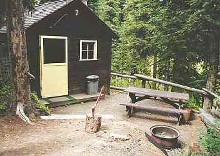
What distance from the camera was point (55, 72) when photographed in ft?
41.1

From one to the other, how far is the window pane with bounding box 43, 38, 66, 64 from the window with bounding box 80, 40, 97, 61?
0.94 meters

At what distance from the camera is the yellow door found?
12.1 metres

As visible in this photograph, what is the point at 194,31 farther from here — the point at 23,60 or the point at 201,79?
the point at 23,60

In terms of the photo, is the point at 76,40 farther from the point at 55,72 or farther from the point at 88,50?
the point at 55,72

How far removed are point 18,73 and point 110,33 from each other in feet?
21.9

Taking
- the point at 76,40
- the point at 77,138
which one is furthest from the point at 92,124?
the point at 76,40

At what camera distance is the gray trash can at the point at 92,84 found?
13.6 m

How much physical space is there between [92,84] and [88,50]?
1718mm

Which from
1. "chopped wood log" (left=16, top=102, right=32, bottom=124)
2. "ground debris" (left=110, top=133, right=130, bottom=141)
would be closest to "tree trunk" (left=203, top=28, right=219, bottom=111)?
"ground debris" (left=110, top=133, right=130, bottom=141)

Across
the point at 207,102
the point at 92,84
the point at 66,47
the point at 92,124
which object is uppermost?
the point at 66,47

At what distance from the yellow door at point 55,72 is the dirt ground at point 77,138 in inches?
127

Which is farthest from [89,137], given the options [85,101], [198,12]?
[198,12]

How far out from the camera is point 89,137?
307 inches

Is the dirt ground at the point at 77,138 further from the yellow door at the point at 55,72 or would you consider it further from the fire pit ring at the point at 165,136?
the yellow door at the point at 55,72
